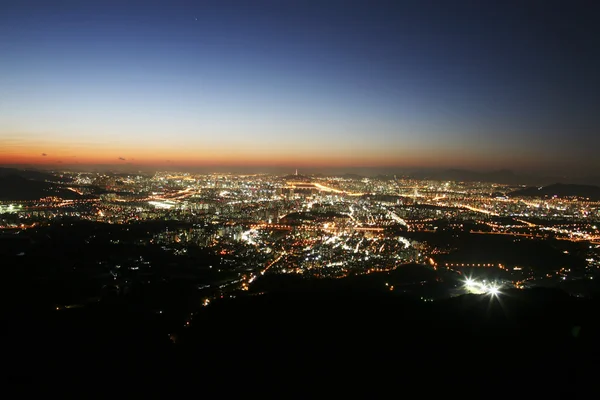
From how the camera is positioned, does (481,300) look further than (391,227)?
No

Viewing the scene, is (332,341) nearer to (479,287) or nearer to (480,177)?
(479,287)

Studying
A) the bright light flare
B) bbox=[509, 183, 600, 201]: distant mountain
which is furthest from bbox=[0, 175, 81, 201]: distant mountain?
bbox=[509, 183, 600, 201]: distant mountain

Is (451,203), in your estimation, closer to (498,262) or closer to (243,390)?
(498,262)

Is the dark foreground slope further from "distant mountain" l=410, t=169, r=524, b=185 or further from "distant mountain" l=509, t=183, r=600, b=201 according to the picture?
"distant mountain" l=410, t=169, r=524, b=185

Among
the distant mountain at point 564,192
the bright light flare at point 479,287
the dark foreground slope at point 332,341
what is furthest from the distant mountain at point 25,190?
the distant mountain at point 564,192

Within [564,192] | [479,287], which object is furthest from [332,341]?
[564,192]

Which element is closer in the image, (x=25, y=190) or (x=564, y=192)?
(x=25, y=190)

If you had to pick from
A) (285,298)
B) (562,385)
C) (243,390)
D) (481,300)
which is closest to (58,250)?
(285,298)
